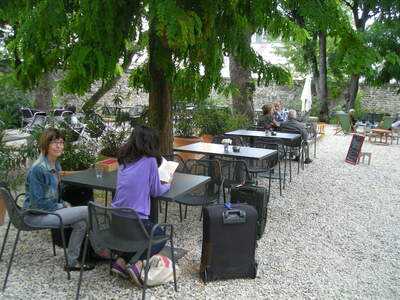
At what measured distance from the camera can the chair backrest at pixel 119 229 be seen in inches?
123

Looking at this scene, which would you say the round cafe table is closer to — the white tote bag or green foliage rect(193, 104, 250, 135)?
green foliage rect(193, 104, 250, 135)

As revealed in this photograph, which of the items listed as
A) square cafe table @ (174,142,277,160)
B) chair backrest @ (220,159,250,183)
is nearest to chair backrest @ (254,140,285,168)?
square cafe table @ (174,142,277,160)

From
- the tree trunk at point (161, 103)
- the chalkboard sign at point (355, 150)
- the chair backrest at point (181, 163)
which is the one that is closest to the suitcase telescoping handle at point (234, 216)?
the chair backrest at point (181, 163)

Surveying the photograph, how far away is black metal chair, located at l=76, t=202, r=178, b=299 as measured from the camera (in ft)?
10.3

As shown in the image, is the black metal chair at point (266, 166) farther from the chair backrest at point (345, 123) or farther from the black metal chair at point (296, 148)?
the chair backrest at point (345, 123)

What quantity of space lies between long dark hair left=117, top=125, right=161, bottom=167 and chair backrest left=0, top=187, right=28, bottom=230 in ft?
2.83

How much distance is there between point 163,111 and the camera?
6.42 metres

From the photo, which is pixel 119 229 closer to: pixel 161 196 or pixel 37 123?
pixel 161 196

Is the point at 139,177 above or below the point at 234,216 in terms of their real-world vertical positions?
above

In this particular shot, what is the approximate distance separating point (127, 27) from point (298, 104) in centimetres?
1957

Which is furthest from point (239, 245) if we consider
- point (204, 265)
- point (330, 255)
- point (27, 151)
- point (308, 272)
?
point (27, 151)

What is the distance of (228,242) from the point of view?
367 centimetres

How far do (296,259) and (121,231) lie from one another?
1.92 m

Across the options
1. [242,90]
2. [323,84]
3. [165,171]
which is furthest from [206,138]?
[323,84]
